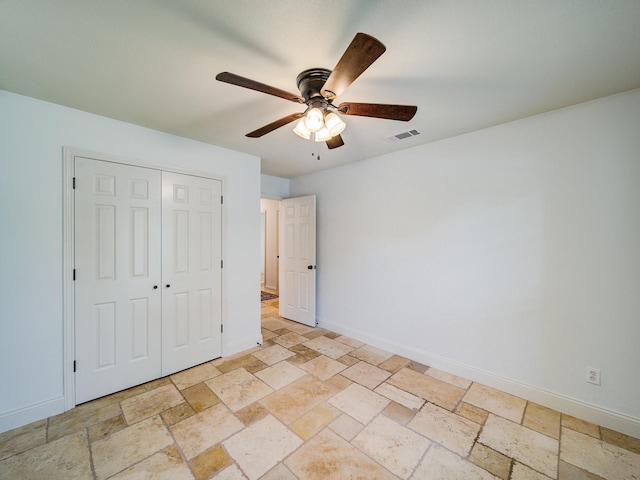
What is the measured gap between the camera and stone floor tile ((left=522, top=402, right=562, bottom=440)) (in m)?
1.99

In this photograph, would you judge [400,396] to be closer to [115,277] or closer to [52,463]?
[52,463]

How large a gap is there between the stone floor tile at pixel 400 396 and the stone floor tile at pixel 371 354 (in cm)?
48

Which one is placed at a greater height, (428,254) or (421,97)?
(421,97)

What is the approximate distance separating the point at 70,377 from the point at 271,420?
1755 millimetres

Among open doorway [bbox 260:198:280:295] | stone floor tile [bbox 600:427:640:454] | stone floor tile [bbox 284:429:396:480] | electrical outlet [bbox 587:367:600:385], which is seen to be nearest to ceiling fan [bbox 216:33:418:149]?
stone floor tile [bbox 284:429:396:480]

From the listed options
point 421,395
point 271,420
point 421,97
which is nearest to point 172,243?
point 271,420

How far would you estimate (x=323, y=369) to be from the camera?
2.87 metres

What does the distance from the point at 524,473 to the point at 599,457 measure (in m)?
0.61

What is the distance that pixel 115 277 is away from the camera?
243cm

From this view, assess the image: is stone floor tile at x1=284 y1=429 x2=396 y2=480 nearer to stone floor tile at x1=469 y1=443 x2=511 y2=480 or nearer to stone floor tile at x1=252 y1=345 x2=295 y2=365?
stone floor tile at x1=469 y1=443 x2=511 y2=480

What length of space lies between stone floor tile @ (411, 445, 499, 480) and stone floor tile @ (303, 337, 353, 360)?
152 cm

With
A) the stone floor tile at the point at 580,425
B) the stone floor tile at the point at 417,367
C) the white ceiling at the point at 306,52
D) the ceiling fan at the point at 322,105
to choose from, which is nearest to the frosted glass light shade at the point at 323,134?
the ceiling fan at the point at 322,105

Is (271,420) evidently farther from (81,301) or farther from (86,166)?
(86,166)

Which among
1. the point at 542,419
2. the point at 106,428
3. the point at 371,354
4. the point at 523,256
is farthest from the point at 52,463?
the point at 523,256
